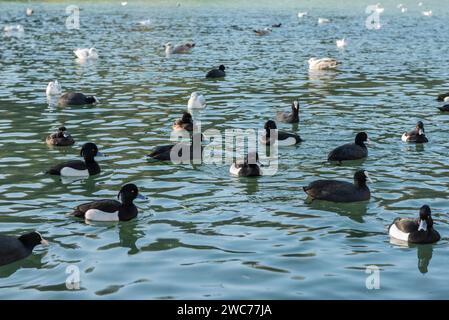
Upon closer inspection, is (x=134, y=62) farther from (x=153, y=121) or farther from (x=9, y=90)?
(x=153, y=121)

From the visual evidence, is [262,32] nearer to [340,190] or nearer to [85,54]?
[85,54]

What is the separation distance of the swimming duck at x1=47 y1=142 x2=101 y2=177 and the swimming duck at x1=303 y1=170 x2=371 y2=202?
20.6 ft

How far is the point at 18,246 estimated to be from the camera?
15.1 metres

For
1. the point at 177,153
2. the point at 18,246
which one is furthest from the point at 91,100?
the point at 18,246

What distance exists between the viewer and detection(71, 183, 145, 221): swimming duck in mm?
17234

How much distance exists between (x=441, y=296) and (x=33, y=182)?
38.9 feet

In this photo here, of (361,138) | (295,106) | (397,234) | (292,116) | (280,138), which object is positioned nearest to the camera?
(397,234)

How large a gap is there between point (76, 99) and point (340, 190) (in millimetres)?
16568

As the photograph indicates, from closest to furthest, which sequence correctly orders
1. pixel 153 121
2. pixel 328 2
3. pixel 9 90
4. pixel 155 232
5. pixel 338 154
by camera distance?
pixel 155 232 → pixel 338 154 → pixel 153 121 → pixel 9 90 → pixel 328 2

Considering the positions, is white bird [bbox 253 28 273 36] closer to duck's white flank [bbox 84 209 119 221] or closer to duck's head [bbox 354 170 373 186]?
duck's head [bbox 354 170 373 186]

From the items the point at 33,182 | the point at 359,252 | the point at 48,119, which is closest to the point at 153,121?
the point at 48,119

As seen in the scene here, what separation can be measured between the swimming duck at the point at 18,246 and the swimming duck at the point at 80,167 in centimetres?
559

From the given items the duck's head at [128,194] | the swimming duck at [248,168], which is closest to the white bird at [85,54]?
the swimming duck at [248,168]

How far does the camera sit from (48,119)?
2958 cm
